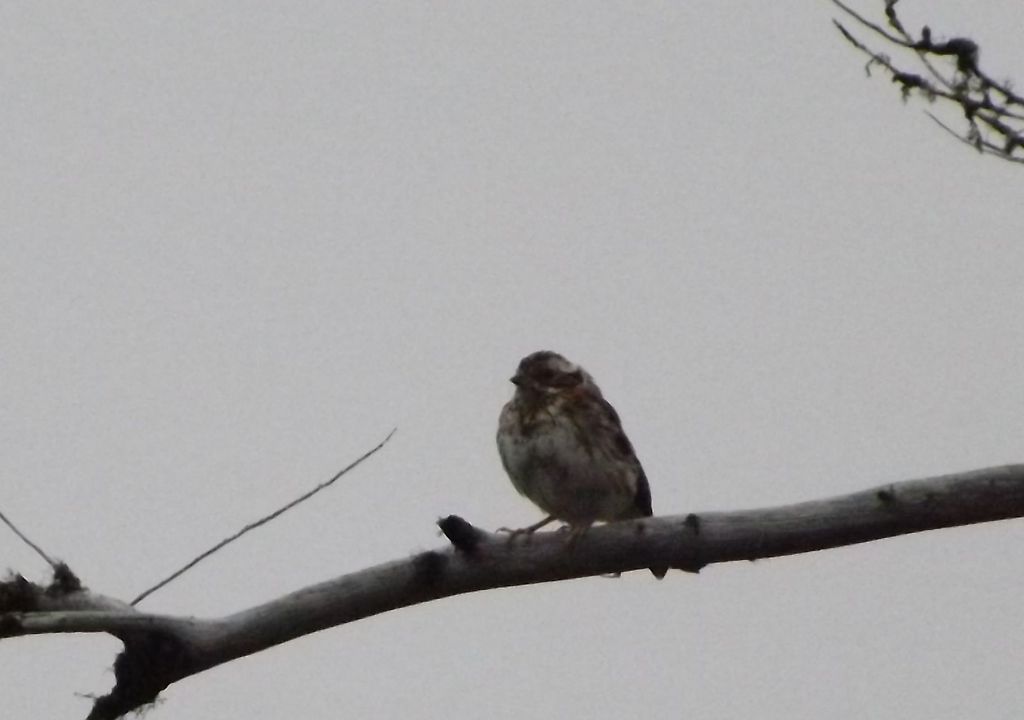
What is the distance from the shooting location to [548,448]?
23.1 ft

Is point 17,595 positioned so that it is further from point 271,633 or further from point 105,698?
point 271,633

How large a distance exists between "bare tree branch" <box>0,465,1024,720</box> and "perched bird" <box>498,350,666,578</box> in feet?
6.98

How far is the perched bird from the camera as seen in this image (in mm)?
7020

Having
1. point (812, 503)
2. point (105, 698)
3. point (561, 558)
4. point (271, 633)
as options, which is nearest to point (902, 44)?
point (812, 503)

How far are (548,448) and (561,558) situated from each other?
7.34ft

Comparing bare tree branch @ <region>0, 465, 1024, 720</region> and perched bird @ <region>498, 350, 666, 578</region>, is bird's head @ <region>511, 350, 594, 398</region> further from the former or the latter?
bare tree branch @ <region>0, 465, 1024, 720</region>

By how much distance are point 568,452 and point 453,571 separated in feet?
8.18

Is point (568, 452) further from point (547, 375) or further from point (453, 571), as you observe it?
point (453, 571)

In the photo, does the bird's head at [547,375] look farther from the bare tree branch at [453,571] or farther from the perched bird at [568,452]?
the bare tree branch at [453,571]

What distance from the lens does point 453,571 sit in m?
4.61

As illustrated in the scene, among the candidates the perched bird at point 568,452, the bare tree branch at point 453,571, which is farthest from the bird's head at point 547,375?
the bare tree branch at point 453,571

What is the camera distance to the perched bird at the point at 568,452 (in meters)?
7.02

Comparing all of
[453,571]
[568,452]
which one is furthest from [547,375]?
[453,571]

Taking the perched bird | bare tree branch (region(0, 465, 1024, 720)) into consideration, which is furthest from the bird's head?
bare tree branch (region(0, 465, 1024, 720))
